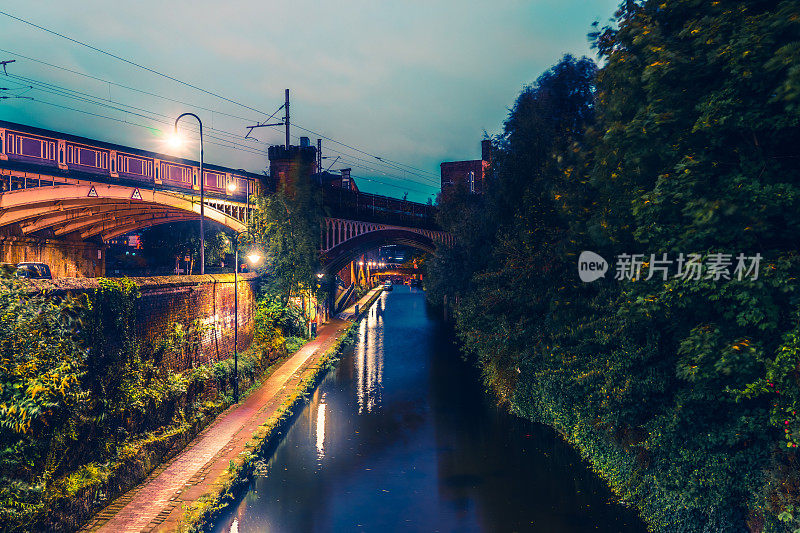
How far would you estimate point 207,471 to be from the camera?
12141 mm

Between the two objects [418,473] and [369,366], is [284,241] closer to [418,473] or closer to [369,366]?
[369,366]

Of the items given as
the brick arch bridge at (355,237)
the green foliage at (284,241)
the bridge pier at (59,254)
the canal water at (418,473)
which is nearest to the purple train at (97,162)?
the green foliage at (284,241)

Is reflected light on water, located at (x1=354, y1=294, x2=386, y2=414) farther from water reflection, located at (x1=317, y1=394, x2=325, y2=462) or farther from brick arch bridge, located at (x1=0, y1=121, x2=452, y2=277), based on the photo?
brick arch bridge, located at (x1=0, y1=121, x2=452, y2=277)

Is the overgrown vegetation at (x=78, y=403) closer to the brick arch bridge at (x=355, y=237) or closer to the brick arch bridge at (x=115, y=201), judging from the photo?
the brick arch bridge at (x=115, y=201)

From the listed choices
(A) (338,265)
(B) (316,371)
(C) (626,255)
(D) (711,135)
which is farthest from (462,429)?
(A) (338,265)

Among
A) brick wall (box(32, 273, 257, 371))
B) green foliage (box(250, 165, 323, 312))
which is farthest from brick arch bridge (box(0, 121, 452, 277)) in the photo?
brick wall (box(32, 273, 257, 371))

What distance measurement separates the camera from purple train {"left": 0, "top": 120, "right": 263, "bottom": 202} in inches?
781

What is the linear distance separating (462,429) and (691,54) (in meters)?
14.9

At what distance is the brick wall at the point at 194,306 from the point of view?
1306cm

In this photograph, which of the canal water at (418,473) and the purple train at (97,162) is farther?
the purple train at (97,162)

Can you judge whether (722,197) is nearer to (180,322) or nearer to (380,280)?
(180,322)

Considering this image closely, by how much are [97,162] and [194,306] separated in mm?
11232

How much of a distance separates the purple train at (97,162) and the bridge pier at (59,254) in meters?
12.2

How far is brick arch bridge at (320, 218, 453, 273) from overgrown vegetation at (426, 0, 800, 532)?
20.2 metres
